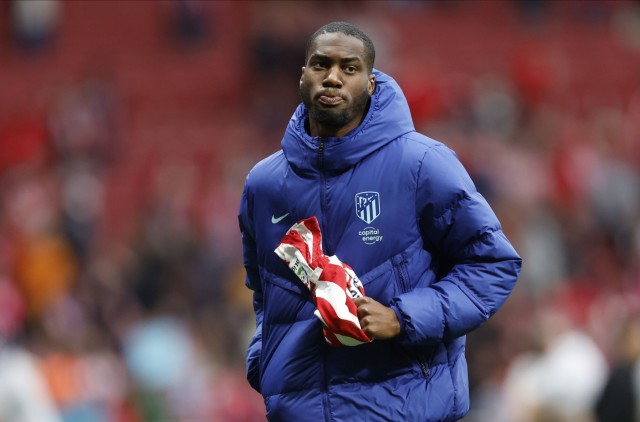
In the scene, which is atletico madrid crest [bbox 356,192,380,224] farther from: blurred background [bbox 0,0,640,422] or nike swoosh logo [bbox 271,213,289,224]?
blurred background [bbox 0,0,640,422]

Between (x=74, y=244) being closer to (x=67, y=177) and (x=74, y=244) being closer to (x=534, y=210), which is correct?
(x=67, y=177)

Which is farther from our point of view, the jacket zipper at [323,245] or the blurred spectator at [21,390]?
the blurred spectator at [21,390]

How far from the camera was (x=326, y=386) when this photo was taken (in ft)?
15.4

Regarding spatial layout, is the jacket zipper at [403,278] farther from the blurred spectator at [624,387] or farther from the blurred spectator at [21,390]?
the blurred spectator at [21,390]

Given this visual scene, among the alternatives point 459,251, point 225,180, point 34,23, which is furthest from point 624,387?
point 34,23

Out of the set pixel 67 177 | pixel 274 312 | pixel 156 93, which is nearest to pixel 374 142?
pixel 274 312

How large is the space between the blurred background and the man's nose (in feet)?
15.9

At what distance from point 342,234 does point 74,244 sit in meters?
10.4

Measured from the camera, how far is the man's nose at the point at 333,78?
4668 millimetres

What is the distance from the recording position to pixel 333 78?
4664mm

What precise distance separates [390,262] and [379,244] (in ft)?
0.21

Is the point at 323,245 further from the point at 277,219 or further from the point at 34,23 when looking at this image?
the point at 34,23

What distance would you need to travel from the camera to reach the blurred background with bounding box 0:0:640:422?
1077 cm

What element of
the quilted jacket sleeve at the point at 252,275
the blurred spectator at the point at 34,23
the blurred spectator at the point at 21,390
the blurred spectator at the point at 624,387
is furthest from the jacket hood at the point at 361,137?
the blurred spectator at the point at 34,23
